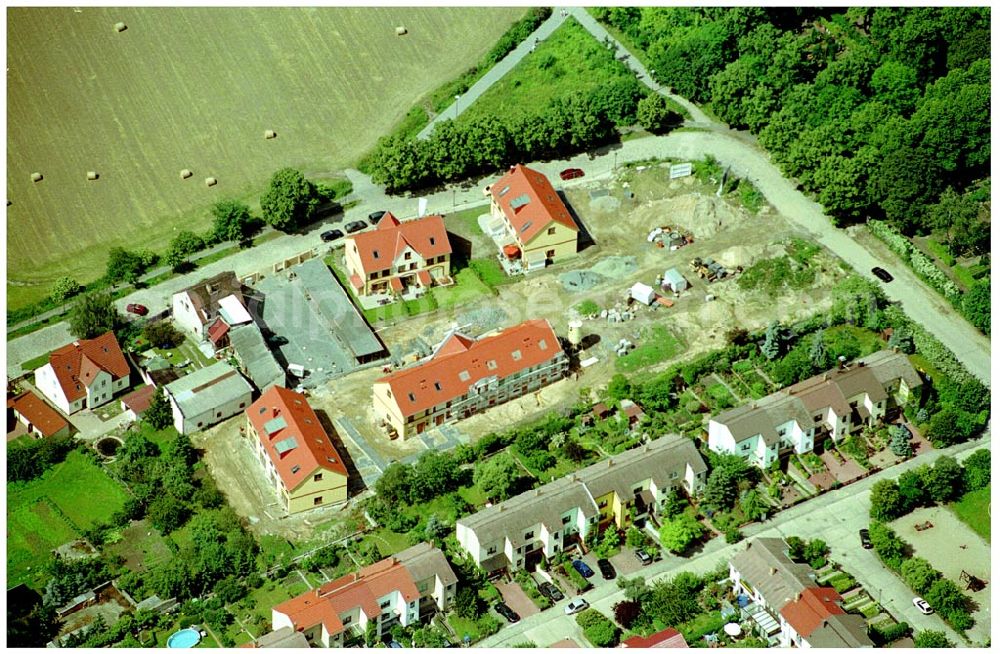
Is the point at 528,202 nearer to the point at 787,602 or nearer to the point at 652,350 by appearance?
the point at 652,350

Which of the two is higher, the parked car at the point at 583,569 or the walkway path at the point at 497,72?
the walkway path at the point at 497,72

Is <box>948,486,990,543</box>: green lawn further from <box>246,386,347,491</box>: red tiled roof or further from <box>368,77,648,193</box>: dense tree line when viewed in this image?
<box>368,77,648,193</box>: dense tree line

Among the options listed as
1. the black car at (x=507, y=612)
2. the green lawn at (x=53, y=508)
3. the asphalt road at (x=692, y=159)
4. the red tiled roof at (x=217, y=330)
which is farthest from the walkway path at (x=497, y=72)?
the black car at (x=507, y=612)

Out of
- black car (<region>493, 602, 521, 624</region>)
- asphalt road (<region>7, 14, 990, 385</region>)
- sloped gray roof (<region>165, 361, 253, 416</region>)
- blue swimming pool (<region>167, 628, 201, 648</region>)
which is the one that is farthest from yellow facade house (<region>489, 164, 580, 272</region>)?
blue swimming pool (<region>167, 628, 201, 648</region>)

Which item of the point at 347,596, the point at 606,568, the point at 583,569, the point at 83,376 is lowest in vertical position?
the point at 606,568

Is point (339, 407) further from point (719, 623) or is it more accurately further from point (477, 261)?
point (719, 623)

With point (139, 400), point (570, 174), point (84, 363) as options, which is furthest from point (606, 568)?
point (570, 174)

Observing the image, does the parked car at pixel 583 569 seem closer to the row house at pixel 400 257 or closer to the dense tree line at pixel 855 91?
A: the row house at pixel 400 257
